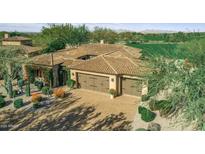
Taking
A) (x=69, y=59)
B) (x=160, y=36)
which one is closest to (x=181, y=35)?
(x=160, y=36)

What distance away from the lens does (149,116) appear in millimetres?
20516

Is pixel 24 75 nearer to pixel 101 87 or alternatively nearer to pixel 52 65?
pixel 52 65

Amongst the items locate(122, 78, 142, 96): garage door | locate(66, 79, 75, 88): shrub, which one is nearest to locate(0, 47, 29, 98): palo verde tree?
locate(66, 79, 75, 88): shrub

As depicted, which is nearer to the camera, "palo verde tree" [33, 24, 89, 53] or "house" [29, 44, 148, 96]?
"house" [29, 44, 148, 96]

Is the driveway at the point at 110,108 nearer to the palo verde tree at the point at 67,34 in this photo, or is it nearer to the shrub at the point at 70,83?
the shrub at the point at 70,83

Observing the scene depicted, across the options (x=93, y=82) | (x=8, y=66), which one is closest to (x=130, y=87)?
(x=93, y=82)

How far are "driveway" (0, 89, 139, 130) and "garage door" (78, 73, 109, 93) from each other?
184cm

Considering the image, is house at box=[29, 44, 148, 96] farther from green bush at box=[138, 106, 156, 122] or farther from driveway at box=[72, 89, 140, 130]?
green bush at box=[138, 106, 156, 122]

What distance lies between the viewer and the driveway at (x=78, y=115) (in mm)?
20047

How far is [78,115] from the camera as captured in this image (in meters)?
22.3

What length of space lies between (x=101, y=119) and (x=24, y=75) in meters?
17.6

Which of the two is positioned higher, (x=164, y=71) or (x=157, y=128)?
(x=164, y=71)

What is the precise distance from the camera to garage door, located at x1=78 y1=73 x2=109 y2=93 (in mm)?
28688

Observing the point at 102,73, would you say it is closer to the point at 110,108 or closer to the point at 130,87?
the point at 130,87
